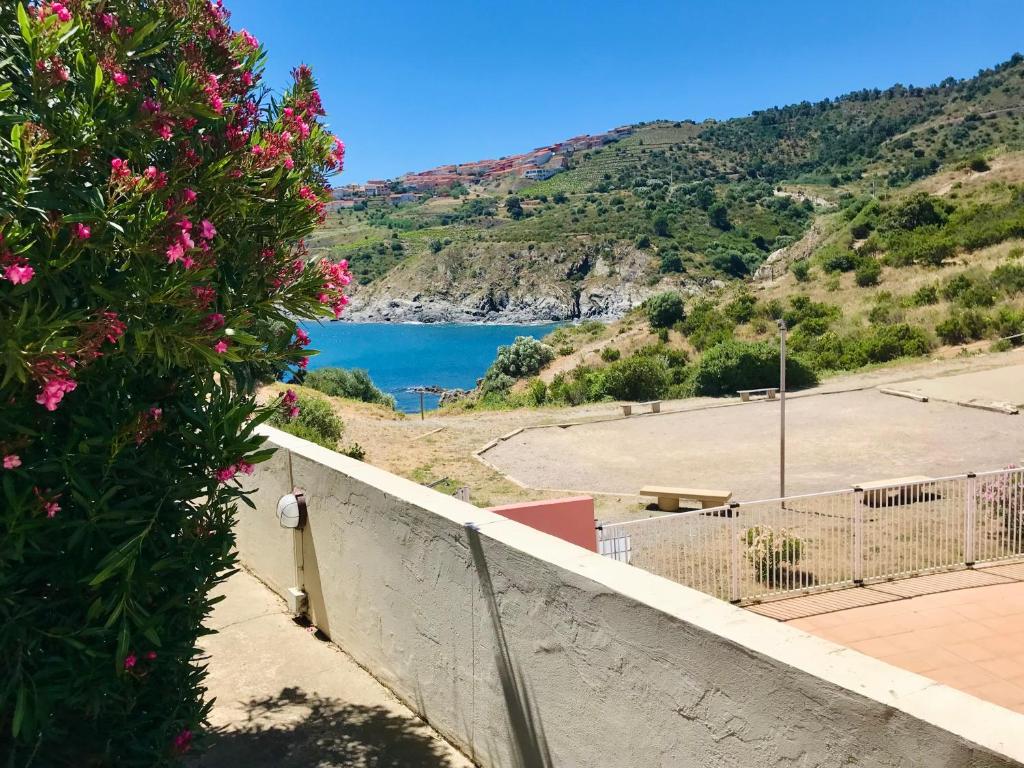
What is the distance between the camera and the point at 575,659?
8.69 ft

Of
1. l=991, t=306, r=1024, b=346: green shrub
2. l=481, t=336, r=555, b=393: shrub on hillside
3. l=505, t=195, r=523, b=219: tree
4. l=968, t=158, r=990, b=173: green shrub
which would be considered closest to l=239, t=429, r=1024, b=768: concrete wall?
l=991, t=306, r=1024, b=346: green shrub

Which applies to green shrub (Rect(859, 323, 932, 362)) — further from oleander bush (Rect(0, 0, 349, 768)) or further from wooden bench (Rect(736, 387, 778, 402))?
oleander bush (Rect(0, 0, 349, 768))

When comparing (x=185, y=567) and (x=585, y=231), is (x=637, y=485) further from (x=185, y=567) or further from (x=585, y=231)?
(x=585, y=231)

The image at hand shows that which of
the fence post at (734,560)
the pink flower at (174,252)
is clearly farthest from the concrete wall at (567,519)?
the pink flower at (174,252)

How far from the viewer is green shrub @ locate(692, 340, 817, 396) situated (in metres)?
27.5

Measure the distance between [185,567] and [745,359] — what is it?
1085 inches

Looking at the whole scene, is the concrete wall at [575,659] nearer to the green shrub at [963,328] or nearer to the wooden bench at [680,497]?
the wooden bench at [680,497]

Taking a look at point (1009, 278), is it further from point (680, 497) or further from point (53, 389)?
point (53, 389)

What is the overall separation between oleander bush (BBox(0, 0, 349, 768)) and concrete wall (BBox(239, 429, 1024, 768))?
3.28 feet

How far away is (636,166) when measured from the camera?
120250 millimetres

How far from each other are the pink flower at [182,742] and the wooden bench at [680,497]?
471 inches

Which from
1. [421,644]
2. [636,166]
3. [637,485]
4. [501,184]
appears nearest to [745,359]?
[637,485]

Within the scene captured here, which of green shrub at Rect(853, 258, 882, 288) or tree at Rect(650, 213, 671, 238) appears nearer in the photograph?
green shrub at Rect(853, 258, 882, 288)

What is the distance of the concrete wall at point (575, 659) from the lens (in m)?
1.79
